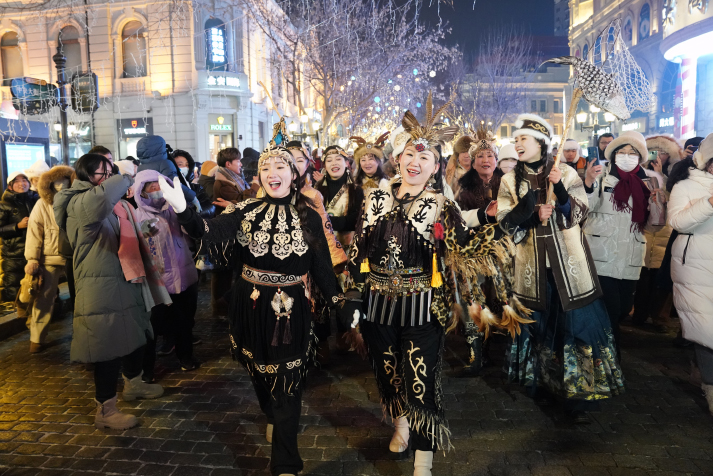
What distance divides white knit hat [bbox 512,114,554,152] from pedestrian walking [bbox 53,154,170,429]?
2999 mm

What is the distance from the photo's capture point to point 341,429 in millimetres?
4004

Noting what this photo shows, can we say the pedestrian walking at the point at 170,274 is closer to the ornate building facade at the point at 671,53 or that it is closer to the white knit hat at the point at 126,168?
the white knit hat at the point at 126,168

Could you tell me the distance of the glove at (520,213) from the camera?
340 cm

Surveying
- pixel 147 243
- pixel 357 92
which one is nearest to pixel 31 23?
pixel 357 92

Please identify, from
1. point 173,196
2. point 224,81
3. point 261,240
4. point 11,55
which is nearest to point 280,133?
point 261,240

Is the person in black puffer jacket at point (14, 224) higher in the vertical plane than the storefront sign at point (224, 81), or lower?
lower

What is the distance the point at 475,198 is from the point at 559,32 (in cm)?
13620

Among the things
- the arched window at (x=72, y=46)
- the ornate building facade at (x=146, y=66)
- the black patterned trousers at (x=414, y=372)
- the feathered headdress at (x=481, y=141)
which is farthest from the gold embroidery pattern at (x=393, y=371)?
the arched window at (x=72, y=46)

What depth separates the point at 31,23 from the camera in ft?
81.6

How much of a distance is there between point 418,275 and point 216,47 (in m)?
24.4

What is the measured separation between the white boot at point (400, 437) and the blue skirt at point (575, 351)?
1.36m

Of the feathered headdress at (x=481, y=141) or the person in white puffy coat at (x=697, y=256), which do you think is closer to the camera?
the person in white puffy coat at (x=697, y=256)

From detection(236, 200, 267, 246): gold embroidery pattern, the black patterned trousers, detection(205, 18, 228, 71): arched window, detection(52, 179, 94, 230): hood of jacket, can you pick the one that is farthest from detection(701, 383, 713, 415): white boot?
detection(205, 18, 228, 71): arched window

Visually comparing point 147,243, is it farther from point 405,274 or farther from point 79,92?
point 79,92
